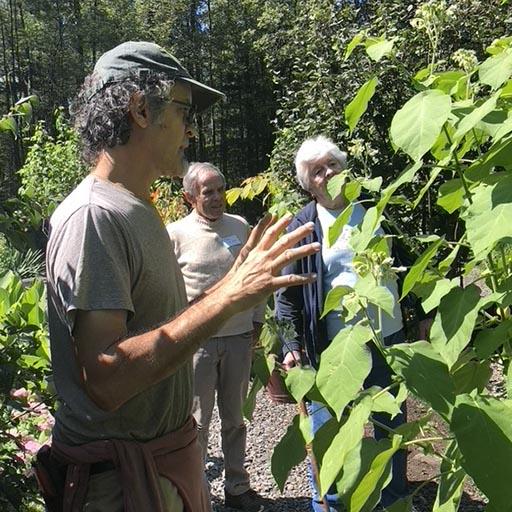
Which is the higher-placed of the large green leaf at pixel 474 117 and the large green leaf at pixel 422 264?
the large green leaf at pixel 474 117

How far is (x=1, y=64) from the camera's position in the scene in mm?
33812

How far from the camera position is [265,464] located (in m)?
4.30

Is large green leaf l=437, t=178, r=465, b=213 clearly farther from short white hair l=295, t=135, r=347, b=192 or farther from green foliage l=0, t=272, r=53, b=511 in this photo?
short white hair l=295, t=135, r=347, b=192

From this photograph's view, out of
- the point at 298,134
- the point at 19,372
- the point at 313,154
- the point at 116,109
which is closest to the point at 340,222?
the point at 116,109

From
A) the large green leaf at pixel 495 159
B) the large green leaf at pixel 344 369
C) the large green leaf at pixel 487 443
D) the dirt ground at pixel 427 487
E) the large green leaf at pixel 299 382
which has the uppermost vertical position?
the large green leaf at pixel 495 159

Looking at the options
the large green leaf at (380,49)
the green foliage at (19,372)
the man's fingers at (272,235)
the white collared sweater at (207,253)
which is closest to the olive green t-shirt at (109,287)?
the man's fingers at (272,235)

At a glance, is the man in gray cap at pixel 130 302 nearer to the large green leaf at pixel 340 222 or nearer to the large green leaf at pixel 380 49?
the large green leaf at pixel 340 222

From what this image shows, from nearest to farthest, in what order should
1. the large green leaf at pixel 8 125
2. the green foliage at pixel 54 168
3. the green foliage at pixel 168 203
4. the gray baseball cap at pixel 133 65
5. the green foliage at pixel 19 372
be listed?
the gray baseball cap at pixel 133 65, the large green leaf at pixel 8 125, the green foliage at pixel 19 372, the green foliage at pixel 168 203, the green foliage at pixel 54 168

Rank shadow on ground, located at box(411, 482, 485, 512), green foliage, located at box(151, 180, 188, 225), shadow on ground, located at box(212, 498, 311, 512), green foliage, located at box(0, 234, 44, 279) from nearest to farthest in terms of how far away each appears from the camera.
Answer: shadow on ground, located at box(411, 482, 485, 512)
shadow on ground, located at box(212, 498, 311, 512)
green foliage, located at box(0, 234, 44, 279)
green foliage, located at box(151, 180, 188, 225)

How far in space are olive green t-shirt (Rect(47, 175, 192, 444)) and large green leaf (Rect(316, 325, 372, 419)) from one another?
0.42 m

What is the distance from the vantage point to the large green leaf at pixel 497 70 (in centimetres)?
111

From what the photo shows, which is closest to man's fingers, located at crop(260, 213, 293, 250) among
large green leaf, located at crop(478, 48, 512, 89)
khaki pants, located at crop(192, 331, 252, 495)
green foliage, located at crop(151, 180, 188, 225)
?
large green leaf, located at crop(478, 48, 512, 89)

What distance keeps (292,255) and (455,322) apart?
318 millimetres

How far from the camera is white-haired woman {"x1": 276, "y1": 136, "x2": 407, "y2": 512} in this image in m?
2.96
